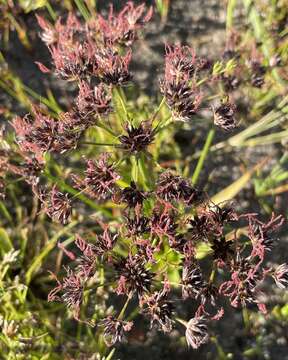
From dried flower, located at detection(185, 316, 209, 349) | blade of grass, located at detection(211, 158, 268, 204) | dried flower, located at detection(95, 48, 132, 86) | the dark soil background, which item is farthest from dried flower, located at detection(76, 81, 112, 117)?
the dark soil background

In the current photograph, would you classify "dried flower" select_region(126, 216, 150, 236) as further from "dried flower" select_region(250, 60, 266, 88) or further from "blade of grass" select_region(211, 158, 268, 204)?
"dried flower" select_region(250, 60, 266, 88)

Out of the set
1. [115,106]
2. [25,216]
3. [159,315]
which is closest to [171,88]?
[115,106]

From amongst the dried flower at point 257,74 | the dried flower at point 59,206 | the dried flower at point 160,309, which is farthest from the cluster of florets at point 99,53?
the dried flower at point 160,309

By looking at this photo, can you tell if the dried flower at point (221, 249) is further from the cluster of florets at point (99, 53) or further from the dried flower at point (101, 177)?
the cluster of florets at point (99, 53)

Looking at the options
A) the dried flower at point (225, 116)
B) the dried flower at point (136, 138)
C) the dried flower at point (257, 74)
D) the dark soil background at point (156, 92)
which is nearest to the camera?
the dried flower at point (136, 138)

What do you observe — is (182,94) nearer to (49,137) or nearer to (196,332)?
(49,137)

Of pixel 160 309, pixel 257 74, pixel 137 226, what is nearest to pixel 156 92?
pixel 257 74

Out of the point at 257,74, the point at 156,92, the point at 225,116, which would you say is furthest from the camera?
the point at 156,92

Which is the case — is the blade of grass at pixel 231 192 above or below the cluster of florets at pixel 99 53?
below

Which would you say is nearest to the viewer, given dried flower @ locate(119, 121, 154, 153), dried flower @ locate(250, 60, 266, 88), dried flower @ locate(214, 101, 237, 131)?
dried flower @ locate(119, 121, 154, 153)

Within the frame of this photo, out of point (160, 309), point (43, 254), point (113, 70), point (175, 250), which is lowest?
point (43, 254)
